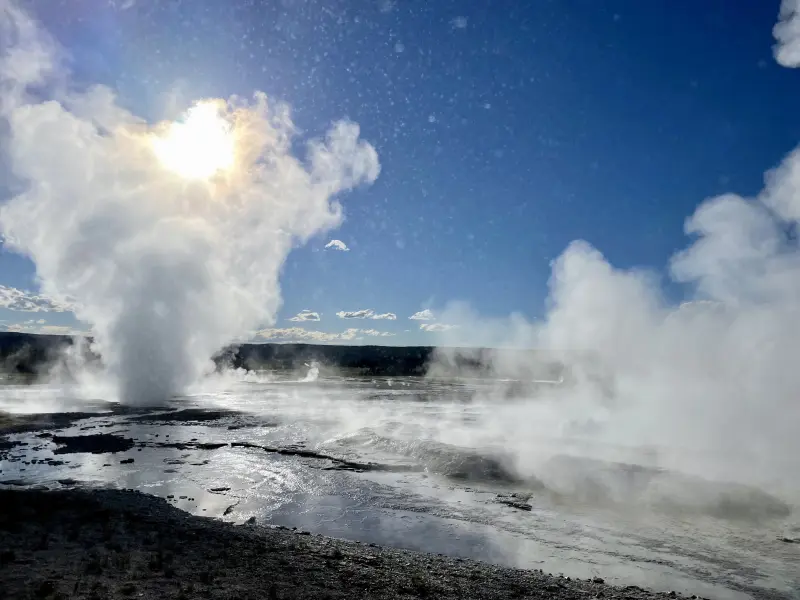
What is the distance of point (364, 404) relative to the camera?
147 feet

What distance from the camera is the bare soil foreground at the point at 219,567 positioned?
8.87m

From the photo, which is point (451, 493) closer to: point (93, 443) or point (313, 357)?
point (93, 443)

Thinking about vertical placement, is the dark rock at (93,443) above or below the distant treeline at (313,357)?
below

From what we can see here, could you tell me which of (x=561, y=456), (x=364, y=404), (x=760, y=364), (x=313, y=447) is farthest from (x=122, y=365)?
(x=760, y=364)

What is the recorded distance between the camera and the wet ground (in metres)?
11.6

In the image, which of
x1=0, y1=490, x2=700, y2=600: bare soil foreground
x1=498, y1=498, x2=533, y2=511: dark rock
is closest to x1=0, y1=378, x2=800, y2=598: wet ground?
x1=498, y1=498, x2=533, y2=511: dark rock

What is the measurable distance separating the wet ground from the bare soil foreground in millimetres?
1208

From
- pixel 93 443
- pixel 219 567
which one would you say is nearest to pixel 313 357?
pixel 93 443

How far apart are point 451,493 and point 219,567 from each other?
28.4 ft

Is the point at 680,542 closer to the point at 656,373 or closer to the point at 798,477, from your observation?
the point at 798,477

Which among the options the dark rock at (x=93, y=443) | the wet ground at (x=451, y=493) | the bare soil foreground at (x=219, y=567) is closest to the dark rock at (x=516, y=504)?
the wet ground at (x=451, y=493)

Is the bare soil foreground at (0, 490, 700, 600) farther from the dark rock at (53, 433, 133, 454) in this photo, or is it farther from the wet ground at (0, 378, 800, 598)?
the dark rock at (53, 433, 133, 454)

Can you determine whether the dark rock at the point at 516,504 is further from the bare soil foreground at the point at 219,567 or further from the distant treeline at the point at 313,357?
the distant treeline at the point at 313,357

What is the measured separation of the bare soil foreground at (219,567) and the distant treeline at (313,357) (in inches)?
3039
